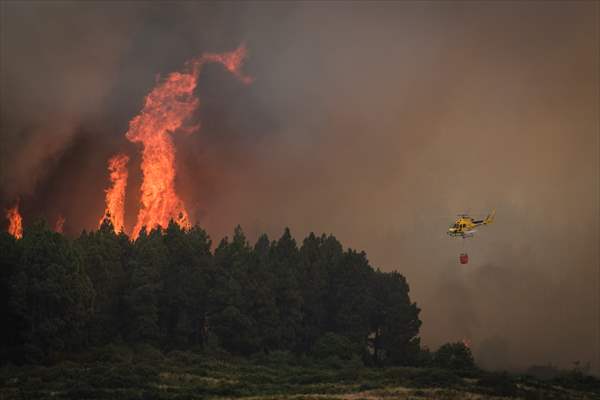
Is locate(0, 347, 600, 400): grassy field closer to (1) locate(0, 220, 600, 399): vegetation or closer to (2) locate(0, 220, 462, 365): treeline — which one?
(1) locate(0, 220, 600, 399): vegetation

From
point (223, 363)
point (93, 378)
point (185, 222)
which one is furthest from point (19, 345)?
point (185, 222)

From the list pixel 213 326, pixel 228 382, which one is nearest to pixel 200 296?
pixel 213 326

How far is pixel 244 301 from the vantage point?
100625 mm

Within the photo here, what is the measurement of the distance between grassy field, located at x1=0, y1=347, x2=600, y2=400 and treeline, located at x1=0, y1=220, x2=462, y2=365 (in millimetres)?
6699

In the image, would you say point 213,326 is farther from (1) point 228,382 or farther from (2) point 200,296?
(1) point 228,382

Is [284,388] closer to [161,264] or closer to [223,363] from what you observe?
[223,363]

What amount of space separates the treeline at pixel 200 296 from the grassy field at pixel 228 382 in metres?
6.70

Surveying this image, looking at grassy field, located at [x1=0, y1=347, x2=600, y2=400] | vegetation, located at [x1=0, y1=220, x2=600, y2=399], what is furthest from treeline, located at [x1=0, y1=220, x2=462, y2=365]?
grassy field, located at [x1=0, y1=347, x2=600, y2=400]

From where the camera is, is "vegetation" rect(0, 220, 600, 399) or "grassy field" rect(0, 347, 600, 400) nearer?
"grassy field" rect(0, 347, 600, 400)

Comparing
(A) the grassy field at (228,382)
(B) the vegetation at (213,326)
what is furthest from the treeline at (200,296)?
(A) the grassy field at (228,382)

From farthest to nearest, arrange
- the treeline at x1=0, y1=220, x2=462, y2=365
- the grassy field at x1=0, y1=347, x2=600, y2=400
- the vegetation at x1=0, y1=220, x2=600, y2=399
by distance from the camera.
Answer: the treeline at x1=0, y1=220, x2=462, y2=365 → the vegetation at x1=0, y1=220, x2=600, y2=399 → the grassy field at x1=0, y1=347, x2=600, y2=400

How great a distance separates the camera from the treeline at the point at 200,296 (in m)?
77.9

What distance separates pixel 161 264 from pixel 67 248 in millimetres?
22562

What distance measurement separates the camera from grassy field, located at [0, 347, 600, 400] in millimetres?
58938
